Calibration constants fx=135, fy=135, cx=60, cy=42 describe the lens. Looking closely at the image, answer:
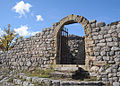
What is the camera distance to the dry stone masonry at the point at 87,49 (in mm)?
6320

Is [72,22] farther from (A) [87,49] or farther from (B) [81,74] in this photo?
(B) [81,74]

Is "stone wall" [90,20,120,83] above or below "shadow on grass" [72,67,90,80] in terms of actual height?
above

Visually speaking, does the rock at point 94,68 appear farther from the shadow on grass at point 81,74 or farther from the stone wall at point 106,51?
the shadow on grass at point 81,74

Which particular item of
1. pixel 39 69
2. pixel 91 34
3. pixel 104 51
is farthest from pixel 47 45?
pixel 104 51

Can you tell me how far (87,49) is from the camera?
23.6ft

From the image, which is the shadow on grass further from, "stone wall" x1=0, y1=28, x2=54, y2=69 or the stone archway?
"stone wall" x1=0, y1=28, x2=54, y2=69

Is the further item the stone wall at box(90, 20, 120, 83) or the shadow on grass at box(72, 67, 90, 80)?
the shadow on grass at box(72, 67, 90, 80)

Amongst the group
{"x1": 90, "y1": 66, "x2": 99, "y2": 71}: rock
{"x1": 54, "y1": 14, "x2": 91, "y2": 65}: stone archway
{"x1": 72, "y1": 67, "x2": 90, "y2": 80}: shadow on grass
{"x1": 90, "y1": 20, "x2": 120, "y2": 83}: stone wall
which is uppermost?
{"x1": 54, "y1": 14, "x2": 91, "y2": 65}: stone archway

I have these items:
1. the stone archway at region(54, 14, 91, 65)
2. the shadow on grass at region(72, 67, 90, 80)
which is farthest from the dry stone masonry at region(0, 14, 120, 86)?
the shadow on grass at region(72, 67, 90, 80)

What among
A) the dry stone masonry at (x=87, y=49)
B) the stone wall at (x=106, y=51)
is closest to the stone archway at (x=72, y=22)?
the dry stone masonry at (x=87, y=49)

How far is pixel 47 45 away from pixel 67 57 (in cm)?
182

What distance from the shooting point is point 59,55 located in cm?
847

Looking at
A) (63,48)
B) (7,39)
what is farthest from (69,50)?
(7,39)

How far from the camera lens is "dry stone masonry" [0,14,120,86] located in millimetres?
6320
